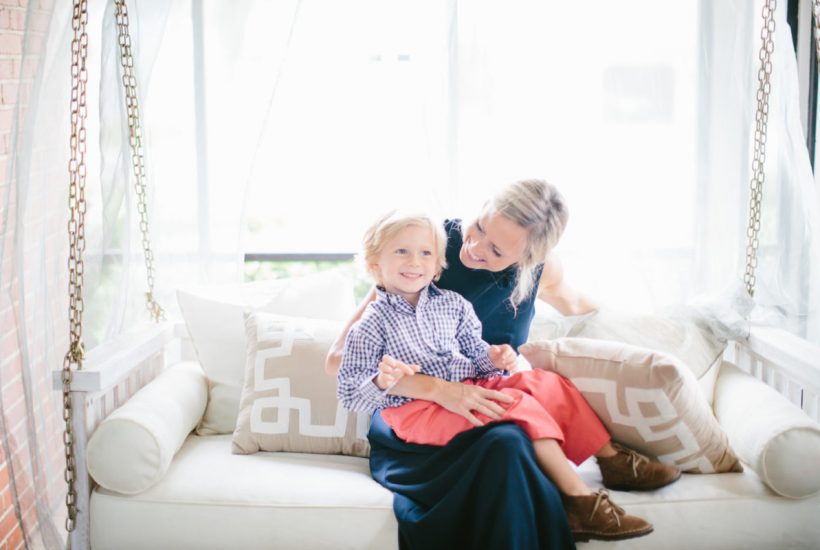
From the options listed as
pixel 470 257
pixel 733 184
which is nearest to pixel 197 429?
pixel 470 257

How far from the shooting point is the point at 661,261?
2.91 metres

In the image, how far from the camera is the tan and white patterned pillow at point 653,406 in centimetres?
231

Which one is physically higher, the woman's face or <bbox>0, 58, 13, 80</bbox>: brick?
<bbox>0, 58, 13, 80</bbox>: brick

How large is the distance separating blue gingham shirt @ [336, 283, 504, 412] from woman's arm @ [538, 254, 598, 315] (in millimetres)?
324

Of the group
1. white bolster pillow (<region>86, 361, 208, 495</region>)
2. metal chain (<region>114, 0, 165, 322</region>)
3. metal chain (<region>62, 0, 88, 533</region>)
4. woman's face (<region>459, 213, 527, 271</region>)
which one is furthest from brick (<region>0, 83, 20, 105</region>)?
woman's face (<region>459, 213, 527, 271</region>)

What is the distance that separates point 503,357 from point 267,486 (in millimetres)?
702

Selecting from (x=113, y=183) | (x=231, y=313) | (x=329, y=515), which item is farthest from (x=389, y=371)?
(x=113, y=183)

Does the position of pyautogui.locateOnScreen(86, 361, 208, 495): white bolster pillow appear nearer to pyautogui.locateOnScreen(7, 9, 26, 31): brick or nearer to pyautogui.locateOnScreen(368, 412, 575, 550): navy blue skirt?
pyautogui.locateOnScreen(368, 412, 575, 550): navy blue skirt

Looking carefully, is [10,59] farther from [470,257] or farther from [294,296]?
[470,257]

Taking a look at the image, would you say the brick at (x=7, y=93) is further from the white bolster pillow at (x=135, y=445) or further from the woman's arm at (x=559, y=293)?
the woman's arm at (x=559, y=293)

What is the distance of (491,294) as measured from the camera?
100 inches

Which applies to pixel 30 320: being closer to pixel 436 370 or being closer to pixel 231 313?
pixel 231 313

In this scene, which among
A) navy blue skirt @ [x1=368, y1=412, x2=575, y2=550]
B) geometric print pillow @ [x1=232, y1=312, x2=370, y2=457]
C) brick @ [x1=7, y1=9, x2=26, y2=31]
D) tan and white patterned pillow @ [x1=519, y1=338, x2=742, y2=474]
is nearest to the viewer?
navy blue skirt @ [x1=368, y1=412, x2=575, y2=550]

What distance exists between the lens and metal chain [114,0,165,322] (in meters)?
2.56
